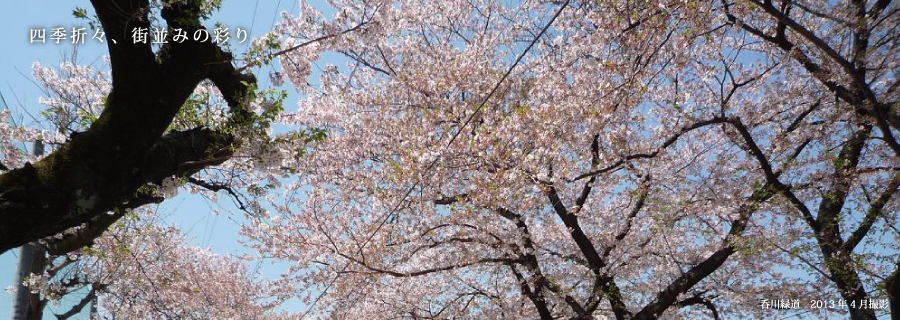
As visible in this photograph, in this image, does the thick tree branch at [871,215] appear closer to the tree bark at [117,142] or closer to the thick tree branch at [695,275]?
the thick tree branch at [695,275]

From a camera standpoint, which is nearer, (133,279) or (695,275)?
(695,275)

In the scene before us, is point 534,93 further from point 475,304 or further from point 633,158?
point 475,304

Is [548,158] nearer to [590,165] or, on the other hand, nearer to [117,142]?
[590,165]

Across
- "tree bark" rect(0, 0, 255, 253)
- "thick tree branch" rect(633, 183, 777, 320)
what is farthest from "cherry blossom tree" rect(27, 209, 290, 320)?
"thick tree branch" rect(633, 183, 777, 320)

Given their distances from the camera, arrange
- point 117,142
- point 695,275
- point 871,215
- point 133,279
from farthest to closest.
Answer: point 133,279, point 695,275, point 871,215, point 117,142

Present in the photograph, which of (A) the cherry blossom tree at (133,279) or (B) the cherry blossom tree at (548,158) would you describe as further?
(A) the cherry blossom tree at (133,279)

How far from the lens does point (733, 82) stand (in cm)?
796

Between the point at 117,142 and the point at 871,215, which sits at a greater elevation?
the point at 871,215

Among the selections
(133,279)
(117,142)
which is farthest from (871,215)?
(133,279)

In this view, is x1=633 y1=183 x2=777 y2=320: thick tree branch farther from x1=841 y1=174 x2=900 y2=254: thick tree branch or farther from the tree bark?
the tree bark

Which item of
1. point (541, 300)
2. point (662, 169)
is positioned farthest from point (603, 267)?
point (662, 169)

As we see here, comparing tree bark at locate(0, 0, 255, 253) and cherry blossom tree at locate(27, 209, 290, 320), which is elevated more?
cherry blossom tree at locate(27, 209, 290, 320)

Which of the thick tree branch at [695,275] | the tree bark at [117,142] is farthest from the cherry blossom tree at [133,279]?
the thick tree branch at [695,275]

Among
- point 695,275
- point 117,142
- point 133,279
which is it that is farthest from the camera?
point 133,279
